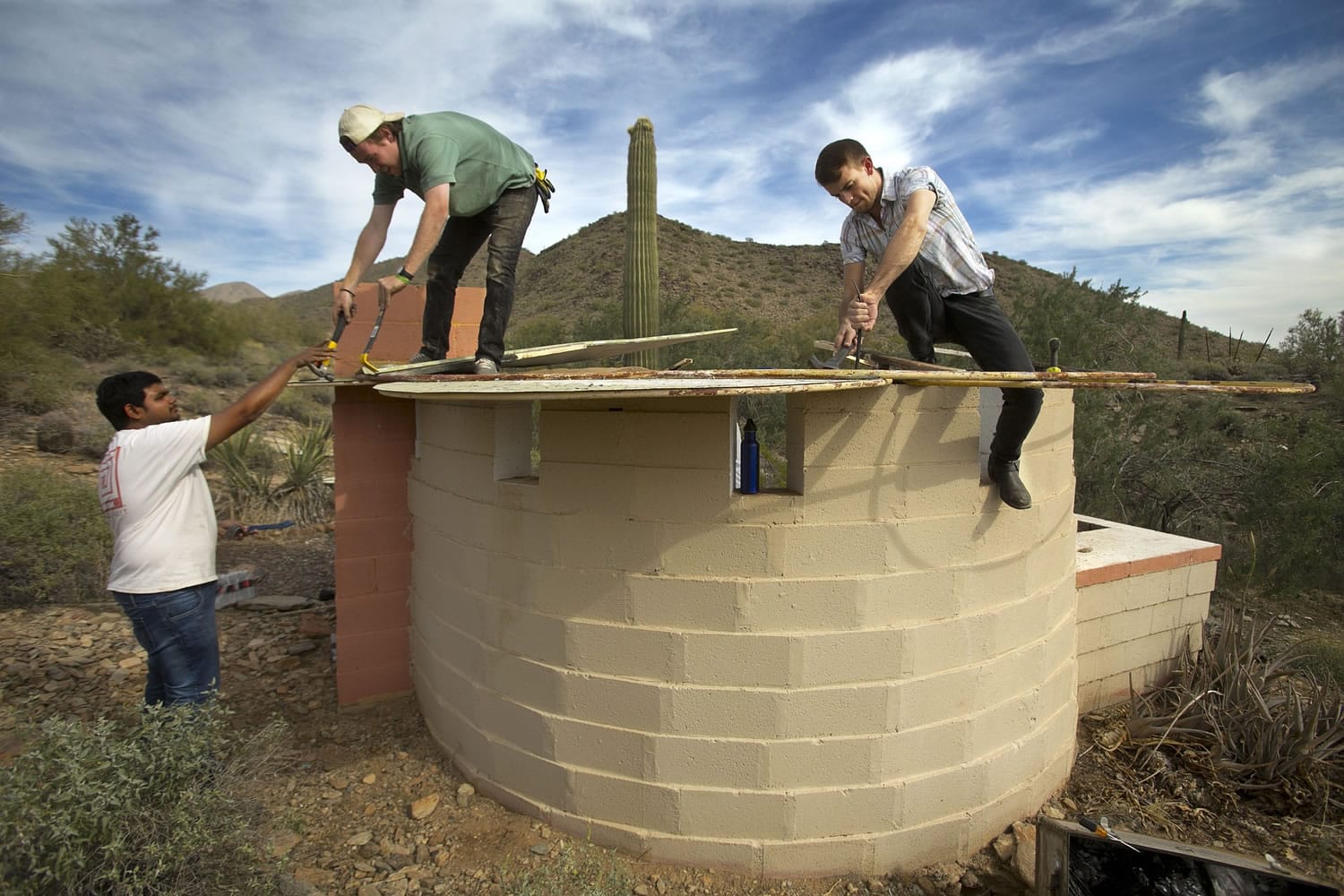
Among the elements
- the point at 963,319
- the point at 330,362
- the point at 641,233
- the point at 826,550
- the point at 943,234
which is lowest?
the point at 826,550

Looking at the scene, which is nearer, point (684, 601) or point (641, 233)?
point (684, 601)

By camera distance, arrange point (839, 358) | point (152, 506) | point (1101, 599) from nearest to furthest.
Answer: point (152, 506)
point (839, 358)
point (1101, 599)

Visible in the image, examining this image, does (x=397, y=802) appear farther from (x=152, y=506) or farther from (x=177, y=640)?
(x=152, y=506)

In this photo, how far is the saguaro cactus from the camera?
33.9 ft


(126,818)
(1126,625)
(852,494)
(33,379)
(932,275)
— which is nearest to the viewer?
(126,818)

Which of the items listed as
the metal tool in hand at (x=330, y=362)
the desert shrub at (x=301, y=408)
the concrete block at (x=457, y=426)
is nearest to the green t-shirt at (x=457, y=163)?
the metal tool in hand at (x=330, y=362)

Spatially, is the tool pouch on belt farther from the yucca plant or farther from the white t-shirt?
the yucca plant

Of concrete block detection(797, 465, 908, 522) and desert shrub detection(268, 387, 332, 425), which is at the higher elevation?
desert shrub detection(268, 387, 332, 425)

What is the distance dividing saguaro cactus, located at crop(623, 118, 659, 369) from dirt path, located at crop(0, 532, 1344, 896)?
6.19 metres

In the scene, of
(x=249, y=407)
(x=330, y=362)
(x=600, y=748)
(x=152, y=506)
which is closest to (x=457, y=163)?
(x=330, y=362)

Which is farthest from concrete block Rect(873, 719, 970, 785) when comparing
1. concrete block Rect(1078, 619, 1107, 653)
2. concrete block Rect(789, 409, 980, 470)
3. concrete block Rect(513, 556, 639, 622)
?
concrete block Rect(1078, 619, 1107, 653)

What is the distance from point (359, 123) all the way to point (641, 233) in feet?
22.7

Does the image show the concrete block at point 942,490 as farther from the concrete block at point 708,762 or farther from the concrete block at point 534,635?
the concrete block at point 534,635

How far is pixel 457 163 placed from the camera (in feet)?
12.6
